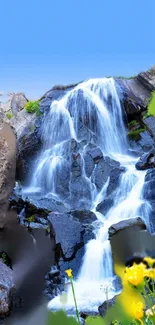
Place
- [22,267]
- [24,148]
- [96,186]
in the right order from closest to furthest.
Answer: [22,267] → [96,186] → [24,148]

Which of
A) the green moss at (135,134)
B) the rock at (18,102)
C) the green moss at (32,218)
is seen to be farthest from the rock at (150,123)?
the green moss at (32,218)

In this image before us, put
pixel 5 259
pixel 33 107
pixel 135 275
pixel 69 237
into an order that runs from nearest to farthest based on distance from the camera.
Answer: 1. pixel 135 275
2. pixel 69 237
3. pixel 5 259
4. pixel 33 107

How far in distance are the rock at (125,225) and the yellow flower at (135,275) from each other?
23.0 feet

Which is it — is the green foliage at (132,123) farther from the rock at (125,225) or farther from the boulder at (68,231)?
the rock at (125,225)

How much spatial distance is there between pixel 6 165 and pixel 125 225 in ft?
11.6

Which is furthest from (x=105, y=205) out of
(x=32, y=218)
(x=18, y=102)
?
(x=18, y=102)

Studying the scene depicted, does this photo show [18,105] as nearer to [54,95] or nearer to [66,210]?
[54,95]

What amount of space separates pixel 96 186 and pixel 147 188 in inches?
60.2

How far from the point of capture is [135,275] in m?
0.93

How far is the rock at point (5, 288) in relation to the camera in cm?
656

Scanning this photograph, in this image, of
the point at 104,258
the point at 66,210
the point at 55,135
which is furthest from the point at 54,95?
the point at 104,258

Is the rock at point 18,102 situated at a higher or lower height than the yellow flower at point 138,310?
higher

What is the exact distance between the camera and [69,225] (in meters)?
8.29

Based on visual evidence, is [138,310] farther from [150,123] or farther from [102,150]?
[150,123]
